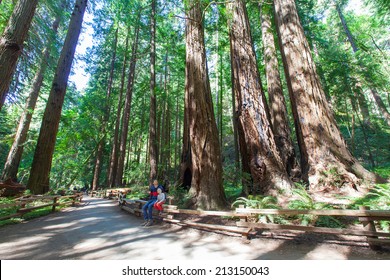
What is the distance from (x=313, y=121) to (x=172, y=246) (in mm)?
5869

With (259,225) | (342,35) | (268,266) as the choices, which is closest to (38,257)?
(268,266)

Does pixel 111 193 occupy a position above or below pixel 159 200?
above

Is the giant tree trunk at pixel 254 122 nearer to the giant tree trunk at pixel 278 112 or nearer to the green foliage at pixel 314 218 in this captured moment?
the green foliage at pixel 314 218

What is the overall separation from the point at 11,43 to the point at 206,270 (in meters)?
7.56

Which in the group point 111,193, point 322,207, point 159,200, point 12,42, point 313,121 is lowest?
point 322,207

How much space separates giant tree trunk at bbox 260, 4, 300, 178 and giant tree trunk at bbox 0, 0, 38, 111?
856 centimetres

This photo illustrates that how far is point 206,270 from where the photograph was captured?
10.3 ft

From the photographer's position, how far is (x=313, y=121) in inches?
267

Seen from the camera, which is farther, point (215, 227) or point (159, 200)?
point (159, 200)

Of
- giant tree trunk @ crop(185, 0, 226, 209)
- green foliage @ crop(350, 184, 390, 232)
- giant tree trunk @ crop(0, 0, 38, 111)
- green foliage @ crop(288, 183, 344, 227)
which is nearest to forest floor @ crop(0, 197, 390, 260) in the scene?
green foliage @ crop(288, 183, 344, 227)

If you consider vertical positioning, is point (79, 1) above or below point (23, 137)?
above

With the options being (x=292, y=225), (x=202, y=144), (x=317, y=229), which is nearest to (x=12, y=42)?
(x=202, y=144)

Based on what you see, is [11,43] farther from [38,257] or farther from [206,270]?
[206,270]

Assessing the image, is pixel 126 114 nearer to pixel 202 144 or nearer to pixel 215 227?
pixel 202 144
